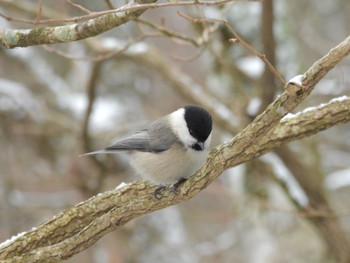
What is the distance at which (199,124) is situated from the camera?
3074mm

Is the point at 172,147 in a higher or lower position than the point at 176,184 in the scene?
higher

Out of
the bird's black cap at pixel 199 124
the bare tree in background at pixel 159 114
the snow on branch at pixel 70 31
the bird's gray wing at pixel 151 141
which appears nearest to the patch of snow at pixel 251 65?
the bare tree in background at pixel 159 114

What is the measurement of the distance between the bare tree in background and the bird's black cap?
24 cm

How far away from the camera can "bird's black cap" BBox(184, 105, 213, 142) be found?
10.0 ft

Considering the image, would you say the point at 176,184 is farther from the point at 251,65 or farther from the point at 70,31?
the point at 251,65

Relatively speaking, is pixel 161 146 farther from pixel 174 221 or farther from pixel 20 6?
pixel 174 221

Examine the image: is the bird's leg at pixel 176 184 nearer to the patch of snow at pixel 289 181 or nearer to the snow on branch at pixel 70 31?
the snow on branch at pixel 70 31

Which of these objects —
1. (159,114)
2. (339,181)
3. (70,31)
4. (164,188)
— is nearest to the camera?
(70,31)

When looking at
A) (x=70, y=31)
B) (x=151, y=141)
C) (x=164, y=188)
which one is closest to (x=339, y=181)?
(x=151, y=141)

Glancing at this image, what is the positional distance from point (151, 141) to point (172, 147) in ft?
0.69

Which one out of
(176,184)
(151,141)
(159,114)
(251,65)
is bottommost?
(176,184)

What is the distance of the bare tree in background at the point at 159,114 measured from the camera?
2809 millimetres

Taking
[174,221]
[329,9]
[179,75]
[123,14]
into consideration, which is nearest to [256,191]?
[179,75]

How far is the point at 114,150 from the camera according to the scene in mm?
3381
